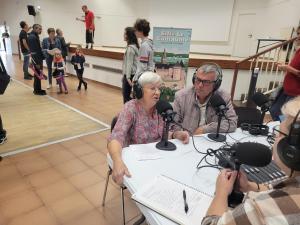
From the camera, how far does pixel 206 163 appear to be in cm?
126

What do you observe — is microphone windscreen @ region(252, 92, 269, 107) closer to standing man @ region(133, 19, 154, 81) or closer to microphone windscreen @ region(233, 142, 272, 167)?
microphone windscreen @ region(233, 142, 272, 167)

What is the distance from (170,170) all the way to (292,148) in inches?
24.3

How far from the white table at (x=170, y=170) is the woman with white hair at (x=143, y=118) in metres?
0.15

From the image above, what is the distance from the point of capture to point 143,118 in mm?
1569

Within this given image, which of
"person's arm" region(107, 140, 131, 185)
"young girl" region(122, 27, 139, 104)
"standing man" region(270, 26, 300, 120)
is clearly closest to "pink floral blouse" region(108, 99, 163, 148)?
"person's arm" region(107, 140, 131, 185)

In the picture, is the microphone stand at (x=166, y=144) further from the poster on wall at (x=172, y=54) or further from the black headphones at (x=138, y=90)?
the poster on wall at (x=172, y=54)

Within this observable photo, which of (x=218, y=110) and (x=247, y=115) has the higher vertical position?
(x=218, y=110)

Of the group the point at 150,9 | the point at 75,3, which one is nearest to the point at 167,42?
the point at 150,9

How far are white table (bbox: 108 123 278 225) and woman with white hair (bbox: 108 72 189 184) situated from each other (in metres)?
0.15

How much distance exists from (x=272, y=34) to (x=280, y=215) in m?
6.97

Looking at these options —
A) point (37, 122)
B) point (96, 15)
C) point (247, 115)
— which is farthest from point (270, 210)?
point (96, 15)

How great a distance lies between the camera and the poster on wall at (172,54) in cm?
318

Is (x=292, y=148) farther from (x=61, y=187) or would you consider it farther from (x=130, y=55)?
(x=130, y=55)

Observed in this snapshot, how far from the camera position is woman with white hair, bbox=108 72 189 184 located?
150 centimetres
